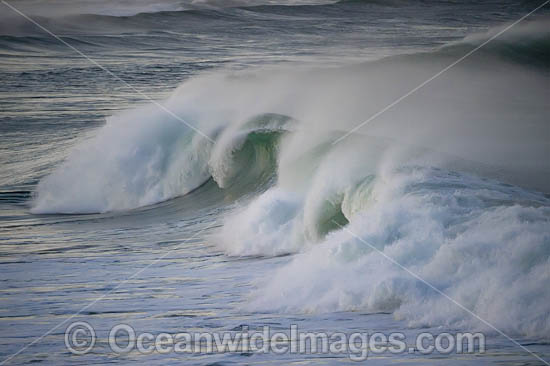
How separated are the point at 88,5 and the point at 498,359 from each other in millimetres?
35703

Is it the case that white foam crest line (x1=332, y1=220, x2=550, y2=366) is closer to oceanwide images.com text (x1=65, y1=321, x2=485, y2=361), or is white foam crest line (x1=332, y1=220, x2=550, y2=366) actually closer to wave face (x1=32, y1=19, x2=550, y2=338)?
wave face (x1=32, y1=19, x2=550, y2=338)

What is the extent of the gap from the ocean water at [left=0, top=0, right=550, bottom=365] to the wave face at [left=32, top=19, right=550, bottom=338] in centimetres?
2

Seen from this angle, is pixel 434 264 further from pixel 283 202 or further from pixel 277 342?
pixel 283 202

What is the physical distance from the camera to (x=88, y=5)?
125 feet

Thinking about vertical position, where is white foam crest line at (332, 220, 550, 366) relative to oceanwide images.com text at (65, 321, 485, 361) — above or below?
above

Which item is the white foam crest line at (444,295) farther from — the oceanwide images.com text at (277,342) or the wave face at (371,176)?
the oceanwide images.com text at (277,342)

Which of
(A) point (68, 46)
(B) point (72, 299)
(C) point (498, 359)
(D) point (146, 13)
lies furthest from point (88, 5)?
(C) point (498, 359)

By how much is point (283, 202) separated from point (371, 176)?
3.90 feet

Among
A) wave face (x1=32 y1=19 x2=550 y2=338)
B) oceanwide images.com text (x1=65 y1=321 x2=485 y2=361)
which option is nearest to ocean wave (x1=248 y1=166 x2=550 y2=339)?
wave face (x1=32 y1=19 x2=550 y2=338)

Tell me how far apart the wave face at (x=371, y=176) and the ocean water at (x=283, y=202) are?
0.08 ft

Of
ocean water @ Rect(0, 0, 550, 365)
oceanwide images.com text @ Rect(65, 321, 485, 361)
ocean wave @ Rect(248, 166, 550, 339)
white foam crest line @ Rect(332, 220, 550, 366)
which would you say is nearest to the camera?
white foam crest line @ Rect(332, 220, 550, 366)

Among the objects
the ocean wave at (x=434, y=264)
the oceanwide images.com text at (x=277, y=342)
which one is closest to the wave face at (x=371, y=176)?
the ocean wave at (x=434, y=264)

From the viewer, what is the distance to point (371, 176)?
28.1 feet

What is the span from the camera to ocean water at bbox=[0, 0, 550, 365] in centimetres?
608
